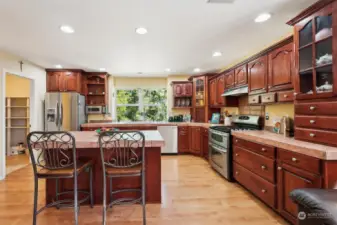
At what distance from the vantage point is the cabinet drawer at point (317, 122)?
179 centimetres

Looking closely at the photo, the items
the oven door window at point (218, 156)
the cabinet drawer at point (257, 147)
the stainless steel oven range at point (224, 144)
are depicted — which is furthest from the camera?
the oven door window at point (218, 156)

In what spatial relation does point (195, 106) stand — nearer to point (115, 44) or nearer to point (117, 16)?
point (115, 44)

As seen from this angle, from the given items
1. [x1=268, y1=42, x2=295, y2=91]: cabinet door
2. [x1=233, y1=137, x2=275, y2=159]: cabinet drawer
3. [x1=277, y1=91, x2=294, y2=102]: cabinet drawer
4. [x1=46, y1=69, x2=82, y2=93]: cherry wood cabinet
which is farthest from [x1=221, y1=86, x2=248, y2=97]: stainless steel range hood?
[x1=46, y1=69, x2=82, y2=93]: cherry wood cabinet

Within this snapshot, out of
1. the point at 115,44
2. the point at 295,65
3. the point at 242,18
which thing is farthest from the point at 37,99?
the point at 295,65

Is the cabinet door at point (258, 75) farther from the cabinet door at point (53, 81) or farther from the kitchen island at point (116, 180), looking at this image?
the cabinet door at point (53, 81)

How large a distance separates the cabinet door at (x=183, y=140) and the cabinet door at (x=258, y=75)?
2.54 metres

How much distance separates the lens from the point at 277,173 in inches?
88.7

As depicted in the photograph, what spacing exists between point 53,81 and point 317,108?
566 cm

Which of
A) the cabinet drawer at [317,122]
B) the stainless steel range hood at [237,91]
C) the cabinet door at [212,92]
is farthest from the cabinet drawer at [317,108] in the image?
the cabinet door at [212,92]

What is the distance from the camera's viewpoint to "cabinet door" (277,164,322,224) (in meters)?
1.78

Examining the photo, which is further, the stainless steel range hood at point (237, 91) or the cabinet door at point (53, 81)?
the cabinet door at point (53, 81)

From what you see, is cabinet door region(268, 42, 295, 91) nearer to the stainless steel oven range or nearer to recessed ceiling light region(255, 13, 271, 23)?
recessed ceiling light region(255, 13, 271, 23)

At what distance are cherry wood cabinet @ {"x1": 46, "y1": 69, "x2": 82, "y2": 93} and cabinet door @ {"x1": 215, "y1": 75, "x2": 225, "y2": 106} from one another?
3.70m

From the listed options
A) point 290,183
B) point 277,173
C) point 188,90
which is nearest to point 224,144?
point 277,173
